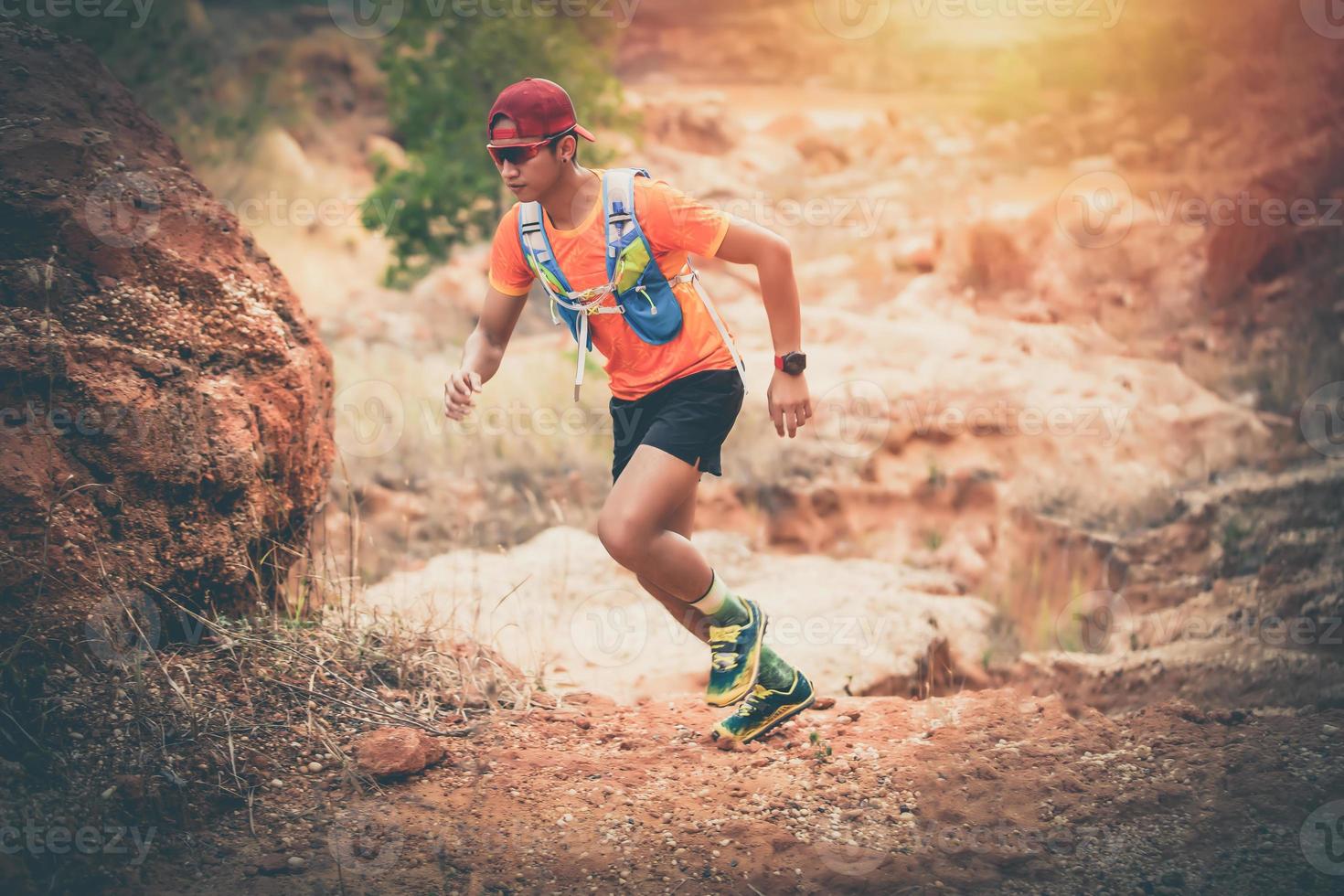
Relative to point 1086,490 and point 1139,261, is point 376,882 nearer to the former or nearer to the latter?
point 1086,490

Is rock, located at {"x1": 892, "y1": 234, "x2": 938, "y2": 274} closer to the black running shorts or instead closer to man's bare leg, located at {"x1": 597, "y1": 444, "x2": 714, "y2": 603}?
the black running shorts

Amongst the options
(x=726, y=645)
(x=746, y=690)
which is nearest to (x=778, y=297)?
(x=726, y=645)

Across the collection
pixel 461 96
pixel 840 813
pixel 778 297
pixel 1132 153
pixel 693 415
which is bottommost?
pixel 840 813

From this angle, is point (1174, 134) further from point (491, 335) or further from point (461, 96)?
point (491, 335)

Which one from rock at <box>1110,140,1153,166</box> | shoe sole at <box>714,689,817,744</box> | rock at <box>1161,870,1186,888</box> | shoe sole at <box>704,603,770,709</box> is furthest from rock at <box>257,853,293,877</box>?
rock at <box>1110,140,1153,166</box>

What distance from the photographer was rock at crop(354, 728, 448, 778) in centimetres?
291

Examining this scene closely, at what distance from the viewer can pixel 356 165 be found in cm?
1725

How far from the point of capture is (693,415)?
295 cm

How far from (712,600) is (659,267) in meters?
0.94

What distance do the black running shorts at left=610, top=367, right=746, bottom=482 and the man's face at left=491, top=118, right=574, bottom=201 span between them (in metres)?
0.65

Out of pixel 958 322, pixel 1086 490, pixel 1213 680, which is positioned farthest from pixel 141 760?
pixel 958 322

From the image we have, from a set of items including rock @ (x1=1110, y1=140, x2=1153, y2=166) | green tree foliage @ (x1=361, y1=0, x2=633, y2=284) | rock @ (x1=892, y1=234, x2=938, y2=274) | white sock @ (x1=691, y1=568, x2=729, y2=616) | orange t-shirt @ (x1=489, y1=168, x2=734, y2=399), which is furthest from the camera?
rock @ (x1=1110, y1=140, x2=1153, y2=166)

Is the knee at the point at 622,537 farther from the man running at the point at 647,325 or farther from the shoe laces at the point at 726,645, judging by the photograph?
the shoe laces at the point at 726,645

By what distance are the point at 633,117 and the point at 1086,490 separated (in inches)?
206
